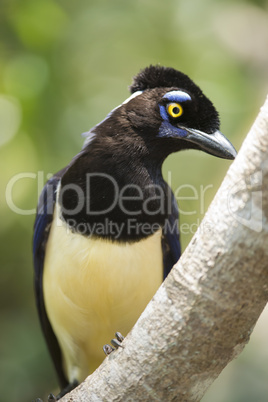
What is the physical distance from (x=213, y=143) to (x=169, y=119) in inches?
11.4

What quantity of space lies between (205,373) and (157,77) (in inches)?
70.1

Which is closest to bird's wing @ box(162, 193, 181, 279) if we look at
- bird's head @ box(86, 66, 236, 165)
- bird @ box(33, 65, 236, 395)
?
bird @ box(33, 65, 236, 395)

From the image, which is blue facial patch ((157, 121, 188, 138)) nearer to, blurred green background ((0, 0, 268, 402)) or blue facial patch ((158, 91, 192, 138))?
blue facial patch ((158, 91, 192, 138))

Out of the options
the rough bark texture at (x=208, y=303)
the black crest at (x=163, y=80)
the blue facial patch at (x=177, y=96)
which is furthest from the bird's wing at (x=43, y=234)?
the rough bark texture at (x=208, y=303)

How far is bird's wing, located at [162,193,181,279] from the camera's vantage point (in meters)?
3.64

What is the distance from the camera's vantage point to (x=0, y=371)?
4.58 metres

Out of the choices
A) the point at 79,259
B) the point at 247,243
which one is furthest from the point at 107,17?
the point at 247,243

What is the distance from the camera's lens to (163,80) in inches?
136

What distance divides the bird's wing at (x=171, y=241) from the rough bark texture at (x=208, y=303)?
4.10 feet

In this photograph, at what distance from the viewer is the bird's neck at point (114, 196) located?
329 centimetres

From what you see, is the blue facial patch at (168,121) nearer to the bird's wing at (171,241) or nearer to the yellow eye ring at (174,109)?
the yellow eye ring at (174,109)

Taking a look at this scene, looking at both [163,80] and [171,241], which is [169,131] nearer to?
[163,80]

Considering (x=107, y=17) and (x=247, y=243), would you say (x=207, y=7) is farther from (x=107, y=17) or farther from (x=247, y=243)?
(x=247, y=243)

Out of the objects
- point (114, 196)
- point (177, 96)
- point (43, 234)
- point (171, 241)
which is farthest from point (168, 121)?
point (43, 234)
